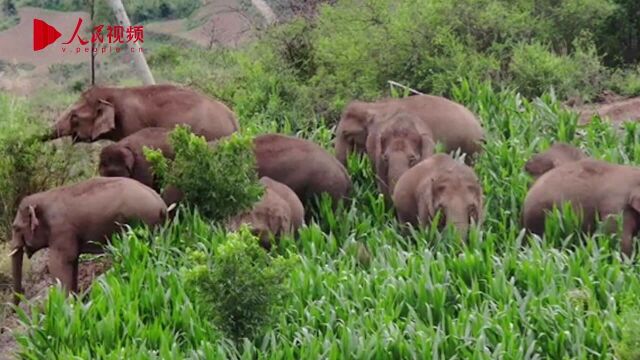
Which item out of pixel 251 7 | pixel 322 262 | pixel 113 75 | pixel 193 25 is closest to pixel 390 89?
pixel 322 262

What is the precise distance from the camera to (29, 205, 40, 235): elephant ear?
28.2 feet

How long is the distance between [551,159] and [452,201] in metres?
1.05

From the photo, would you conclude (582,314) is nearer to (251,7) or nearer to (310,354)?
(310,354)

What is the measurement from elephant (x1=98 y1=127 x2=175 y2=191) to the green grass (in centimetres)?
88

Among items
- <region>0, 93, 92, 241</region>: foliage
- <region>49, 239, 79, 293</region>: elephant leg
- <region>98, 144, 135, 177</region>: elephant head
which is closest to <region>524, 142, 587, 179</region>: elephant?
<region>98, 144, 135, 177</region>: elephant head

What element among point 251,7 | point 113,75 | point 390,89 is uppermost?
point 390,89

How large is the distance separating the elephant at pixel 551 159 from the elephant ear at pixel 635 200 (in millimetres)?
895

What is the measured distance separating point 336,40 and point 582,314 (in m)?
7.06

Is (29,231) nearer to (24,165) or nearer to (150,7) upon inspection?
(24,165)

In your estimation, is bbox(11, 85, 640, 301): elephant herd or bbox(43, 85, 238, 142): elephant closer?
bbox(11, 85, 640, 301): elephant herd

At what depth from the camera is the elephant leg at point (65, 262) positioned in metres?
8.55

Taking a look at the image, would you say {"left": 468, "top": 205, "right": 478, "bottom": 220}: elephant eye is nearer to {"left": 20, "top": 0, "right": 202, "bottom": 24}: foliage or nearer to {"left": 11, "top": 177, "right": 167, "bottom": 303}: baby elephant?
{"left": 11, "top": 177, "right": 167, "bottom": 303}: baby elephant

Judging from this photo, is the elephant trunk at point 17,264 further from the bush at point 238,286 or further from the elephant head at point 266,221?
the bush at point 238,286

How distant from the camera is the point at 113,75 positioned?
26234mm
